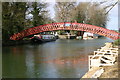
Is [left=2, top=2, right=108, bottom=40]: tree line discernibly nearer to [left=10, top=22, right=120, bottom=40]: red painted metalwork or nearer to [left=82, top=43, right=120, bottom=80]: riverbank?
[left=10, top=22, right=120, bottom=40]: red painted metalwork

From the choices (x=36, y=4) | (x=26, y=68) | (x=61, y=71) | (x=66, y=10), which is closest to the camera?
(x=61, y=71)

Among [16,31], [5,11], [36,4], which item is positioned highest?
[36,4]

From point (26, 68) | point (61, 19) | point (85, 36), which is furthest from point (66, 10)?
point (26, 68)

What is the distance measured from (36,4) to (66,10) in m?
12.5

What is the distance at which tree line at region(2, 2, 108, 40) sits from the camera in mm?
23344

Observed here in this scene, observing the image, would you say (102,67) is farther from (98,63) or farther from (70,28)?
(70,28)

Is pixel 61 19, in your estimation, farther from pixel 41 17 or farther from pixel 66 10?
pixel 41 17

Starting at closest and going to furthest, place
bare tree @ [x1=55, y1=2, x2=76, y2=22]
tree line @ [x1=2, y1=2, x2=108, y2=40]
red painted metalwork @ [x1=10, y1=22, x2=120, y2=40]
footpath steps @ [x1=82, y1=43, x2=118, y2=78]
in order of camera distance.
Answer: footpath steps @ [x1=82, y1=43, x2=118, y2=78], tree line @ [x1=2, y1=2, x2=108, y2=40], red painted metalwork @ [x1=10, y1=22, x2=120, y2=40], bare tree @ [x1=55, y1=2, x2=76, y2=22]

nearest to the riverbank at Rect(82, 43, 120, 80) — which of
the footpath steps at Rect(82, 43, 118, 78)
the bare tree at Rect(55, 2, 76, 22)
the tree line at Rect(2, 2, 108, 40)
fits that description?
the footpath steps at Rect(82, 43, 118, 78)

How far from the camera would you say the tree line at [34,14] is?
2334 cm

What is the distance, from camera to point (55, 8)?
136 ft

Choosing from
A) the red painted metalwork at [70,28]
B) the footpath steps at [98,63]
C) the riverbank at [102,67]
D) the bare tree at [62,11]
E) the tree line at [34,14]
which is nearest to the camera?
the riverbank at [102,67]

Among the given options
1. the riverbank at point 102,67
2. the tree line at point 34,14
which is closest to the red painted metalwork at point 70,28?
the tree line at point 34,14

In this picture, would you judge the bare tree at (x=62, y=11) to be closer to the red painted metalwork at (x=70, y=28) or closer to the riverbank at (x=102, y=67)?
the red painted metalwork at (x=70, y=28)
